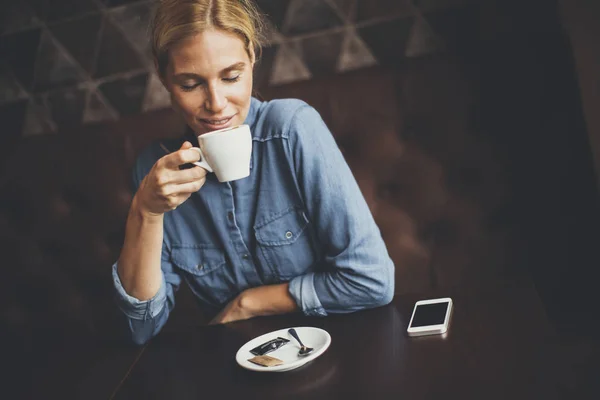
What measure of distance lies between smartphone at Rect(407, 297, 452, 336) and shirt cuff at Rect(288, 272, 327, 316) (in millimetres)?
156

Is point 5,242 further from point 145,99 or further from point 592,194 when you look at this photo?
point 592,194

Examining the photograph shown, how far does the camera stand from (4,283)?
1.67m

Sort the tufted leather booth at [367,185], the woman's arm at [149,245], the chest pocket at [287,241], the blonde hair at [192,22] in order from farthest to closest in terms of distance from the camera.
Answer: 1. the tufted leather booth at [367,185]
2. the chest pocket at [287,241]
3. the blonde hair at [192,22]
4. the woman's arm at [149,245]

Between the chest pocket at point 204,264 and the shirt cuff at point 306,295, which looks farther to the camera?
the chest pocket at point 204,264

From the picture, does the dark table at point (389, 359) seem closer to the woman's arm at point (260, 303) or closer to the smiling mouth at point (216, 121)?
the woman's arm at point (260, 303)

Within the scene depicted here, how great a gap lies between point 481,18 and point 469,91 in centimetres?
16

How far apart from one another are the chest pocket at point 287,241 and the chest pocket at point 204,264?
8 centimetres

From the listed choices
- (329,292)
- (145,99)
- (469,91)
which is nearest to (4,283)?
Answer: (145,99)

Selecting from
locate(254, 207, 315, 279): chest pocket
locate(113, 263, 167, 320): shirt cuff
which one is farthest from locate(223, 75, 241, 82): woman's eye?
locate(113, 263, 167, 320): shirt cuff

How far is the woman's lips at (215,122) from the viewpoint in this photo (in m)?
1.05

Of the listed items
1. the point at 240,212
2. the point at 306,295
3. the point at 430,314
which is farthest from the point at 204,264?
the point at 430,314

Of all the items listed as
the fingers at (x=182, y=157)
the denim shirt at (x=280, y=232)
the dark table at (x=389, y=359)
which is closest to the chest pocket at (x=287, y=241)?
the denim shirt at (x=280, y=232)

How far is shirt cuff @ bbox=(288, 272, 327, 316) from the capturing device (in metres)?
1.02

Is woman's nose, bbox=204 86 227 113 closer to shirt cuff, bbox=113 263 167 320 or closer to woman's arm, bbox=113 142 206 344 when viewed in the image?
woman's arm, bbox=113 142 206 344
